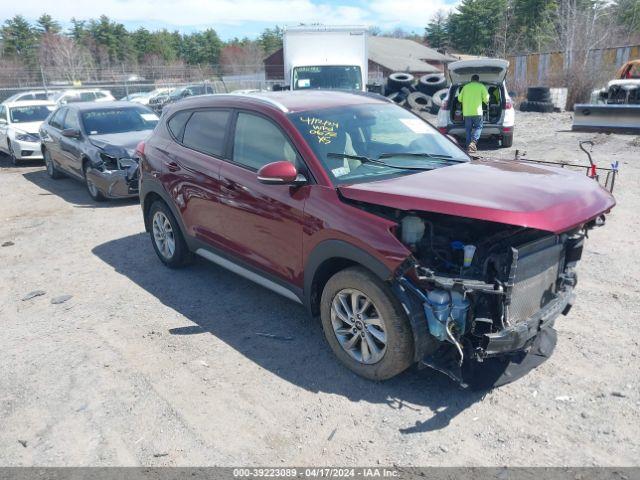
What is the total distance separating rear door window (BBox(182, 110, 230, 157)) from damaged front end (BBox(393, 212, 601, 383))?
2119mm

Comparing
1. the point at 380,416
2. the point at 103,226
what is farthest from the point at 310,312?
the point at 103,226

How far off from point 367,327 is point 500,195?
1.23m

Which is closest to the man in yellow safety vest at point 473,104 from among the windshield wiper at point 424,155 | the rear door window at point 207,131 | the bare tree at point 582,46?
the windshield wiper at point 424,155

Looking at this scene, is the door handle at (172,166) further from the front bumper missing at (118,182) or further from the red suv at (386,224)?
the front bumper missing at (118,182)

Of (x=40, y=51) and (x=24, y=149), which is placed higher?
(x=40, y=51)

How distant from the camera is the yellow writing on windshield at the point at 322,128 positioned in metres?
3.95

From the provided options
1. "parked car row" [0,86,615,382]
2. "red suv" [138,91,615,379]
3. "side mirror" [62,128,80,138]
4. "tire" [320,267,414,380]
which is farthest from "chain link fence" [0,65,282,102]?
"tire" [320,267,414,380]

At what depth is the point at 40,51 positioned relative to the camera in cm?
6269

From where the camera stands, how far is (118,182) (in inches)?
339

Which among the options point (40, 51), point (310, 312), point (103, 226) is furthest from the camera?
point (40, 51)

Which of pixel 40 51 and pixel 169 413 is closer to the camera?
pixel 169 413

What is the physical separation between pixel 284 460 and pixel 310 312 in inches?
48.9

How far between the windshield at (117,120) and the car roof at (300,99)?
527 centimetres

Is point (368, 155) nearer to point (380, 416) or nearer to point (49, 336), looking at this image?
point (380, 416)
